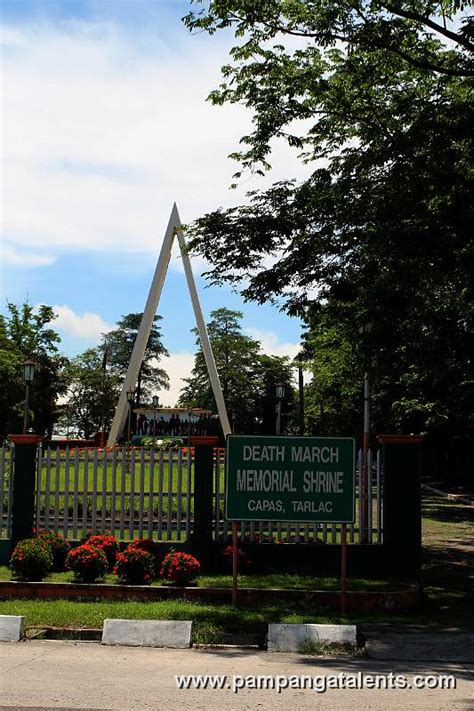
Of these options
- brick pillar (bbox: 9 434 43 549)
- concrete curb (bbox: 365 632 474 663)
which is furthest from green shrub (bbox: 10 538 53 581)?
concrete curb (bbox: 365 632 474 663)

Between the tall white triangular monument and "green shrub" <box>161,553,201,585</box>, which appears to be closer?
"green shrub" <box>161,553,201,585</box>

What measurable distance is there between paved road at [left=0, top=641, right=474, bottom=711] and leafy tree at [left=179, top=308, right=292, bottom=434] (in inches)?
2691

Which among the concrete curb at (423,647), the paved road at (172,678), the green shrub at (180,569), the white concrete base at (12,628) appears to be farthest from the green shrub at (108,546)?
the concrete curb at (423,647)

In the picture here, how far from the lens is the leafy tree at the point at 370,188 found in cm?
1307

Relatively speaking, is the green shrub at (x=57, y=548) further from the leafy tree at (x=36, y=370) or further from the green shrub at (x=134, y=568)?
the leafy tree at (x=36, y=370)

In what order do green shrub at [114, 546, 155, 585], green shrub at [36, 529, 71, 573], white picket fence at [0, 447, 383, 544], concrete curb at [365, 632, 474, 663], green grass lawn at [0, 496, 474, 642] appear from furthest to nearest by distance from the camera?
white picket fence at [0, 447, 383, 544]
green shrub at [36, 529, 71, 573]
green shrub at [114, 546, 155, 585]
green grass lawn at [0, 496, 474, 642]
concrete curb at [365, 632, 474, 663]

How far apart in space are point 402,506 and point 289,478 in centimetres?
226

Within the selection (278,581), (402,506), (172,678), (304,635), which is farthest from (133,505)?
(172,678)

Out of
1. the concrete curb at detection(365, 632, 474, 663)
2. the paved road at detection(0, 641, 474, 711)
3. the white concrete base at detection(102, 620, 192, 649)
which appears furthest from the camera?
the white concrete base at detection(102, 620, 192, 649)

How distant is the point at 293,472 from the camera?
11.8 metres

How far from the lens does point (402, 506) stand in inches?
512

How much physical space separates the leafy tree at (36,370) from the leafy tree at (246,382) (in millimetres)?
14735

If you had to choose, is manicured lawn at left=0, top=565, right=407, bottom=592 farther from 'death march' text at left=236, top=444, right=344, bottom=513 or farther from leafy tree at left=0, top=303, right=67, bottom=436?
leafy tree at left=0, top=303, right=67, bottom=436

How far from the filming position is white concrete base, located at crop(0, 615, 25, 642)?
9.31 metres
